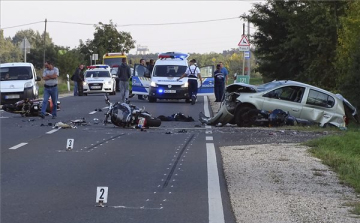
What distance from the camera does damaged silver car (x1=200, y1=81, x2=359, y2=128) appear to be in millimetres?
20312

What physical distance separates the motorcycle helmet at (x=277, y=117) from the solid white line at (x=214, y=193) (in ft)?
21.2

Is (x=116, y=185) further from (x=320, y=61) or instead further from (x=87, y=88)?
(x=87, y=88)

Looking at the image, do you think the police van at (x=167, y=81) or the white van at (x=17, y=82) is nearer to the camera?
the white van at (x=17, y=82)

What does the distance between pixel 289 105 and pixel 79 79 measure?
82.8ft

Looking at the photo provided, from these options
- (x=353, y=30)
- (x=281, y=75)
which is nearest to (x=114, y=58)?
(x=281, y=75)

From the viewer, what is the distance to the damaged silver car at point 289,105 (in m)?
20.3

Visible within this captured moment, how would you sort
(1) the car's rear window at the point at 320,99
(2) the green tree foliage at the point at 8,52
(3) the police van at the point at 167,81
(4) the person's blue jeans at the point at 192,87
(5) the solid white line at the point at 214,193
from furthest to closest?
1. (2) the green tree foliage at the point at 8,52
2. (3) the police van at the point at 167,81
3. (4) the person's blue jeans at the point at 192,87
4. (1) the car's rear window at the point at 320,99
5. (5) the solid white line at the point at 214,193

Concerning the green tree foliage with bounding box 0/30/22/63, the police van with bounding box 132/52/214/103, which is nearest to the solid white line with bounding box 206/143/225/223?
the police van with bounding box 132/52/214/103

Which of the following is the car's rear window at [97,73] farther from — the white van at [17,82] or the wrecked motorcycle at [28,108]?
the wrecked motorcycle at [28,108]

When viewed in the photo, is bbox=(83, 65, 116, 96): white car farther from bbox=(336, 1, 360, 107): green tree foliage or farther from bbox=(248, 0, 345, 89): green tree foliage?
bbox=(336, 1, 360, 107): green tree foliage

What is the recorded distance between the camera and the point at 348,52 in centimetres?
3002

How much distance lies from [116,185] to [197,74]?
21444 millimetres

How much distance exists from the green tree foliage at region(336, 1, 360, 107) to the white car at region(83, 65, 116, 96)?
16514mm

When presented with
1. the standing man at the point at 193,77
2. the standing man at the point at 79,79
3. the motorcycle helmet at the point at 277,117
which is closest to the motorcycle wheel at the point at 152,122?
the motorcycle helmet at the point at 277,117
